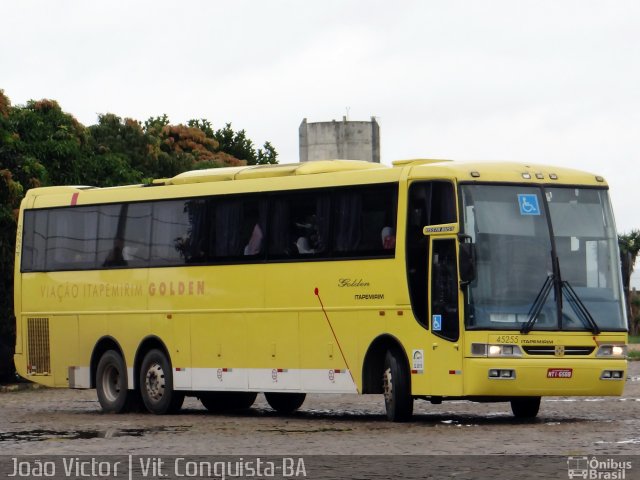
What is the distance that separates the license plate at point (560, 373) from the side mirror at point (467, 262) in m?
1.51

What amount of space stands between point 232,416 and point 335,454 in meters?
8.75

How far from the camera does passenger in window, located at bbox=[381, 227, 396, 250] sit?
2241cm

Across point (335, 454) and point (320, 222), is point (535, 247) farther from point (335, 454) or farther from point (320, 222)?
point (335, 454)

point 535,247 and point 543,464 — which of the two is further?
point 535,247

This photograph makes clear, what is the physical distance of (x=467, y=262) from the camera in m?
21.1

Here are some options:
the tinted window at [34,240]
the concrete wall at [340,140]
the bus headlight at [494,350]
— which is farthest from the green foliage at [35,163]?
the concrete wall at [340,140]

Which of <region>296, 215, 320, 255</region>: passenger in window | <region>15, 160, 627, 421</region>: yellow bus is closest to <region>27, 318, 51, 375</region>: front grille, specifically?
<region>15, 160, 627, 421</region>: yellow bus

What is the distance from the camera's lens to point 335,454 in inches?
659

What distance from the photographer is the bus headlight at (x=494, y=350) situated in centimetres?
2119

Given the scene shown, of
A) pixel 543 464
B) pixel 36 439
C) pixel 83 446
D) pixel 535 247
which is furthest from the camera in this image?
pixel 535 247

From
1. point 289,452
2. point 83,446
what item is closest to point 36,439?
point 83,446

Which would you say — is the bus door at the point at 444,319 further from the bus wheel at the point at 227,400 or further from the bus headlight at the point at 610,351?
the bus wheel at the point at 227,400

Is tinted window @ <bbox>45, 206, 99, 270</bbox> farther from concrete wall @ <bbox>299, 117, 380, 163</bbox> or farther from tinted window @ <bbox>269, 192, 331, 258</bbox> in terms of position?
concrete wall @ <bbox>299, 117, 380, 163</bbox>

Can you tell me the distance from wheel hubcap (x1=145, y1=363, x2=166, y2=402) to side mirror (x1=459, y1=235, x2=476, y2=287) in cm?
678
